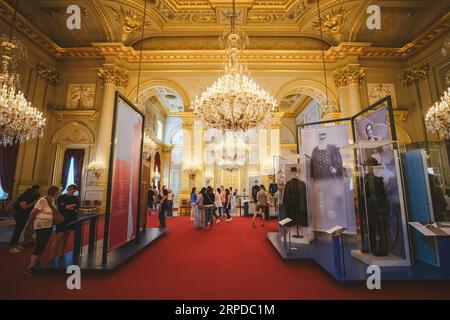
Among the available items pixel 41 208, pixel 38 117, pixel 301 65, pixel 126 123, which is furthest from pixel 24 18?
pixel 301 65

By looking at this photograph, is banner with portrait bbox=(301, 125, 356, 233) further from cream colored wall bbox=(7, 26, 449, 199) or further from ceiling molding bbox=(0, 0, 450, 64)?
ceiling molding bbox=(0, 0, 450, 64)

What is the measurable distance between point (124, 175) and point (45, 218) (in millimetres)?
1246

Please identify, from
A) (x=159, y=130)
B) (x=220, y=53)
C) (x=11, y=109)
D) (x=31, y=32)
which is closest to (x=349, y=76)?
(x=220, y=53)

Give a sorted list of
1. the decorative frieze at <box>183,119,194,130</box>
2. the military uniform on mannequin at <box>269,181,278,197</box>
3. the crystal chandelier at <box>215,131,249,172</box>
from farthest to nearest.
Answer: the crystal chandelier at <box>215,131,249,172</box>
the decorative frieze at <box>183,119,194,130</box>
the military uniform on mannequin at <box>269,181,278,197</box>

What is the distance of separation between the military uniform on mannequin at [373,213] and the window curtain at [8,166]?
10.8 metres

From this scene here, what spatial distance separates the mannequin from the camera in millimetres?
4637

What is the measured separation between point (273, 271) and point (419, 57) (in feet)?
38.0

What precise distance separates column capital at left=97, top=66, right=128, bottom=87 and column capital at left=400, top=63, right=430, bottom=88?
1299cm

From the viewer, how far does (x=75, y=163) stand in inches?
347

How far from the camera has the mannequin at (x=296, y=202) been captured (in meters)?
4.64

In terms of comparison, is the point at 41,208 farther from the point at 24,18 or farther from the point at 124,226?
the point at 24,18

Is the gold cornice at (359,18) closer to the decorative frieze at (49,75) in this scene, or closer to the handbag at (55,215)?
the handbag at (55,215)

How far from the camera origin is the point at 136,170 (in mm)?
4289

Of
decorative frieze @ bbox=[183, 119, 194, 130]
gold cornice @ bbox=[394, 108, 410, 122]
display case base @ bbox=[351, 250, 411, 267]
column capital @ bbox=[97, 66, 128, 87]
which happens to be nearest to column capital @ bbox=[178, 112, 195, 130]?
decorative frieze @ bbox=[183, 119, 194, 130]
